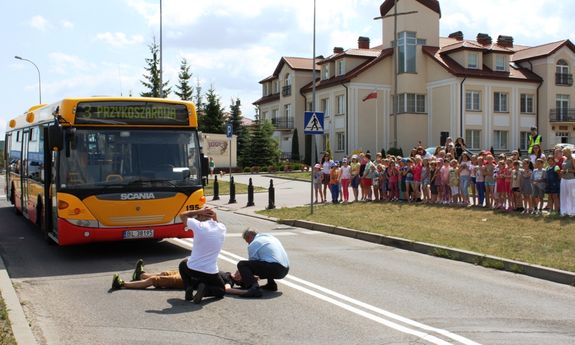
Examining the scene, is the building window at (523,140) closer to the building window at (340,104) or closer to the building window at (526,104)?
the building window at (526,104)

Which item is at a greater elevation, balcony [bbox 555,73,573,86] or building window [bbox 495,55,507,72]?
building window [bbox 495,55,507,72]

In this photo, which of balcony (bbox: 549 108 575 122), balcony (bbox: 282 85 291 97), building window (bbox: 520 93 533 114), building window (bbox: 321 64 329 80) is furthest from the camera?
balcony (bbox: 282 85 291 97)

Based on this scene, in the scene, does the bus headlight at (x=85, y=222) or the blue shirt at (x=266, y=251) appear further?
the bus headlight at (x=85, y=222)

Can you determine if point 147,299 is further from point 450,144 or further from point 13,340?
point 450,144

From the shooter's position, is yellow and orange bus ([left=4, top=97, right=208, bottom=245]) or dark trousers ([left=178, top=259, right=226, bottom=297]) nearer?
dark trousers ([left=178, top=259, right=226, bottom=297])

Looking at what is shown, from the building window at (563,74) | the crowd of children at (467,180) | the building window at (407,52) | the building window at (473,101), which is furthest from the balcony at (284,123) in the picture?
the crowd of children at (467,180)

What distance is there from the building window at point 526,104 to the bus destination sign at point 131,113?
47.4m

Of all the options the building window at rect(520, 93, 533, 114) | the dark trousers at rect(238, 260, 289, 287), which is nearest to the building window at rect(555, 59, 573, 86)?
the building window at rect(520, 93, 533, 114)

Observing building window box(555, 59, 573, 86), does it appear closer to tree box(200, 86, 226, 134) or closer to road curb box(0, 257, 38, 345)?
tree box(200, 86, 226, 134)

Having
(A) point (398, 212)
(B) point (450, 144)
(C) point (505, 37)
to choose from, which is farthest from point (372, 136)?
(A) point (398, 212)

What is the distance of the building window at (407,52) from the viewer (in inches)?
2082

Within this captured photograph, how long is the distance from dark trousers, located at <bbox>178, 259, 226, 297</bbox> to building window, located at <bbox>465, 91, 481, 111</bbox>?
46.1m

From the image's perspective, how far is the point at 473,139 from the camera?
52375 mm

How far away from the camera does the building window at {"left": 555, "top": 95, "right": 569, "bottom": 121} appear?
177 ft
